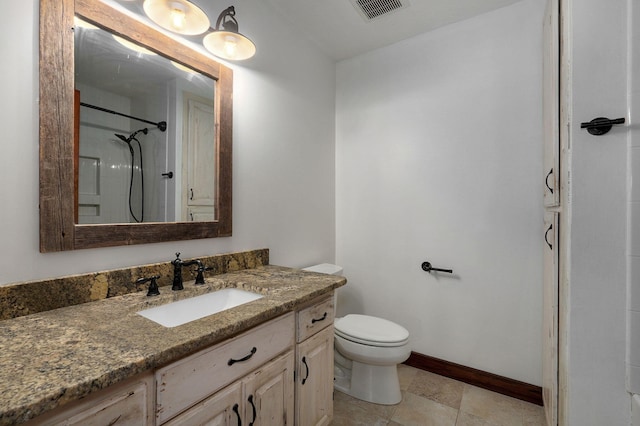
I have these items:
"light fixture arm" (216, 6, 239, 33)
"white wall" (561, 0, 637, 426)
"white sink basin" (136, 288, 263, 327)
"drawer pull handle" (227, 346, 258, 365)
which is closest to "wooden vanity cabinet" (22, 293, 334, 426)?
"drawer pull handle" (227, 346, 258, 365)

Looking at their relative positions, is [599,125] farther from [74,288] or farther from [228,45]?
[74,288]

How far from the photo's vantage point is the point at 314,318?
1337 mm

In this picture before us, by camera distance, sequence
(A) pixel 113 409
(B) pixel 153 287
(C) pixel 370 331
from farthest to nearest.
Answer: (C) pixel 370 331, (B) pixel 153 287, (A) pixel 113 409

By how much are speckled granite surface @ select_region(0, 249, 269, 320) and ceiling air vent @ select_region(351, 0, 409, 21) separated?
6.09ft

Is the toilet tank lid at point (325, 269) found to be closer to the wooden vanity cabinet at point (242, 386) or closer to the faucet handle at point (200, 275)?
the wooden vanity cabinet at point (242, 386)

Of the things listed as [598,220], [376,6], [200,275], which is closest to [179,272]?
[200,275]

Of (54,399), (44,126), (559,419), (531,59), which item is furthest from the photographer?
(531,59)

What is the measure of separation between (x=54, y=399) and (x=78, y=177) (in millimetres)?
829

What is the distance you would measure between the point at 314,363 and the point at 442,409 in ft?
3.30

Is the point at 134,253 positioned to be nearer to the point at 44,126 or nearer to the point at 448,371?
the point at 44,126

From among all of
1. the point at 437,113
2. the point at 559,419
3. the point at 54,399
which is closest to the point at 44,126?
the point at 54,399

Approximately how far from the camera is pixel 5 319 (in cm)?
90

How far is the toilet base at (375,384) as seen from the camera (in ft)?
5.92

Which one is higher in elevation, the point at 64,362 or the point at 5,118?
the point at 5,118
